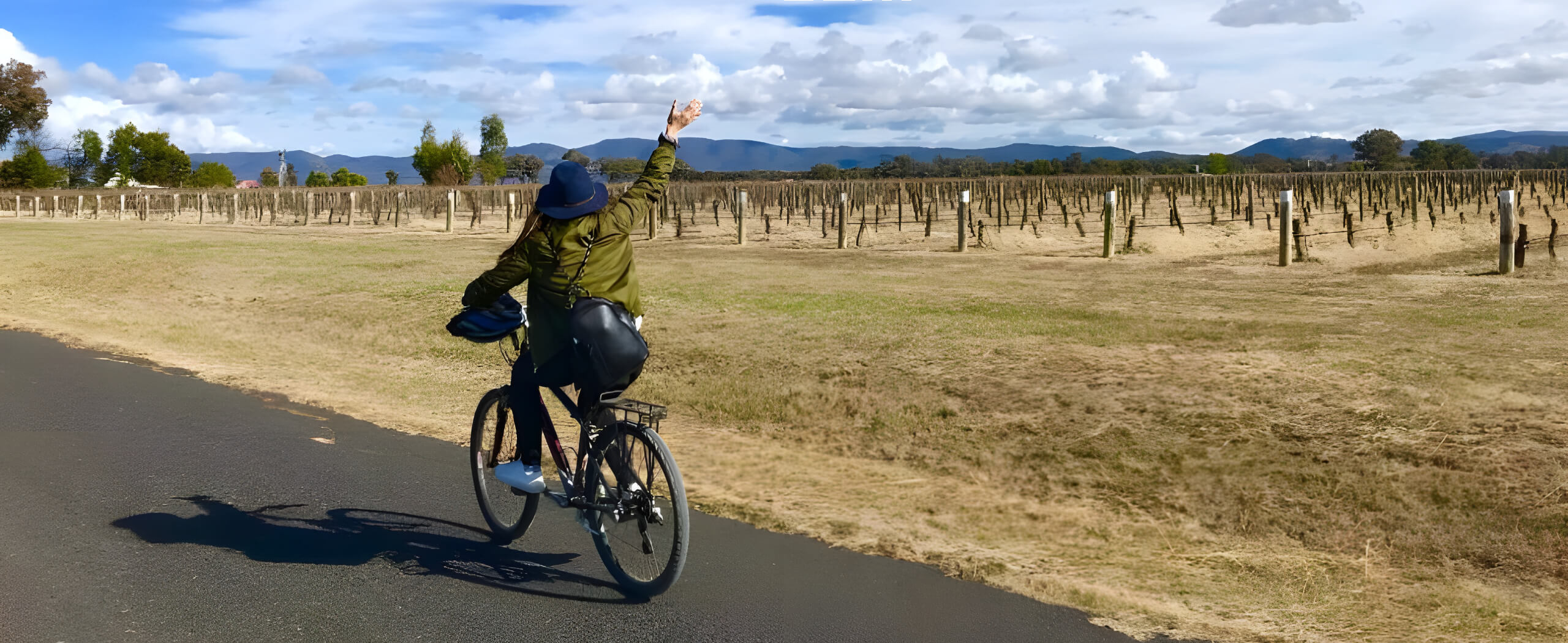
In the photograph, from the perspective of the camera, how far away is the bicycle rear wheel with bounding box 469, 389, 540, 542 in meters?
5.35

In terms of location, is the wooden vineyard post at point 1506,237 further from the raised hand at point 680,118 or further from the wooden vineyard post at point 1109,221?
the raised hand at point 680,118

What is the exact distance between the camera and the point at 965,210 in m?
27.7

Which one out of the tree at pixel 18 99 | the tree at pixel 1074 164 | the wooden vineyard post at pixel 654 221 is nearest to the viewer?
the wooden vineyard post at pixel 654 221

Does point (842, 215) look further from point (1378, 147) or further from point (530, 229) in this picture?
point (1378, 147)

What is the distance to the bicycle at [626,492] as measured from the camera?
4457 mm

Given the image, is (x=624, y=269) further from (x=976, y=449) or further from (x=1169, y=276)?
(x=1169, y=276)

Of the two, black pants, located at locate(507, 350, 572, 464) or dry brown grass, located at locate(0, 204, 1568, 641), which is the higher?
black pants, located at locate(507, 350, 572, 464)

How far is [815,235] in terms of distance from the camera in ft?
114

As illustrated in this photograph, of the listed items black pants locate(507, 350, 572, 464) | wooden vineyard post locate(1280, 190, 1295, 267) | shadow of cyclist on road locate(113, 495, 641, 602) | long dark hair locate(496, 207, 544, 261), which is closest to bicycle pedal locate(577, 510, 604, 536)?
shadow of cyclist on road locate(113, 495, 641, 602)

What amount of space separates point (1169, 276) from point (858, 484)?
1303 cm

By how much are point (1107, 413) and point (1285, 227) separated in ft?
47.5

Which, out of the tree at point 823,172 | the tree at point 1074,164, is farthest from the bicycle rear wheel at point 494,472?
the tree at point 1074,164

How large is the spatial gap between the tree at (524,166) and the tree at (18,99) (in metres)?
50.0

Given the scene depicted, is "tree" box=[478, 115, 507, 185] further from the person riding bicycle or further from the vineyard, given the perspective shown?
the person riding bicycle
